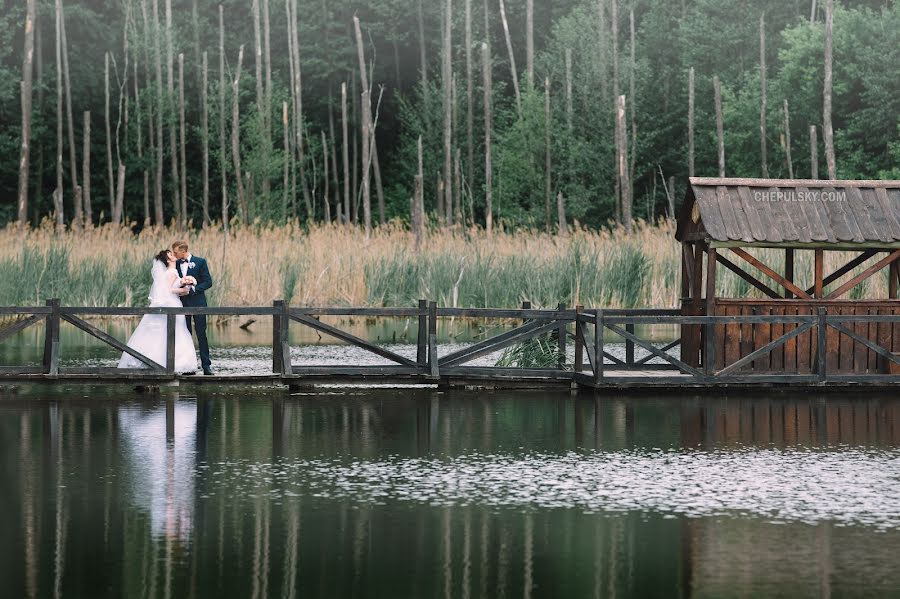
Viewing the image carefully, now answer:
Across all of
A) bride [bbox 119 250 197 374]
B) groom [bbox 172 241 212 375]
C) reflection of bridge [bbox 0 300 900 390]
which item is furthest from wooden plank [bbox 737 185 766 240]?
bride [bbox 119 250 197 374]

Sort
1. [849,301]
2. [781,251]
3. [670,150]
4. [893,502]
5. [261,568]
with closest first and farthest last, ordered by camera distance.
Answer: [261,568], [893,502], [849,301], [781,251], [670,150]

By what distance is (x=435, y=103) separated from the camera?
69.1m

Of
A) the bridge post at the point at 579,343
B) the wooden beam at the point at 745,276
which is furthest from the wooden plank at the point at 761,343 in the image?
the bridge post at the point at 579,343

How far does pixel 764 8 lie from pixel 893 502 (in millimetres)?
63069

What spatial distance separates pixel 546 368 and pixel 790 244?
3.55 metres

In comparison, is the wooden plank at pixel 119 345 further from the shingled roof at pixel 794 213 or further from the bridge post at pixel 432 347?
the shingled roof at pixel 794 213

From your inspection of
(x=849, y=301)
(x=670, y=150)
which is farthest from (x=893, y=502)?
(x=670, y=150)

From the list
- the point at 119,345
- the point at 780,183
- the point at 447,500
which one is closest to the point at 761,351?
the point at 780,183

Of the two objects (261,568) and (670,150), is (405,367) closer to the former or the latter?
(261,568)

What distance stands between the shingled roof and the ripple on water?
6.77m

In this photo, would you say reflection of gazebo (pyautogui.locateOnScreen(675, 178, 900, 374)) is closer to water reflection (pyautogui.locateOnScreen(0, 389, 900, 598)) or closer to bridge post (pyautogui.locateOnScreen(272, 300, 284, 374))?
water reflection (pyautogui.locateOnScreen(0, 389, 900, 598))

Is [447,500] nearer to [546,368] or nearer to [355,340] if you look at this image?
[355,340]

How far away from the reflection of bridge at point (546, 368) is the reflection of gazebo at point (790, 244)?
0.03 meters

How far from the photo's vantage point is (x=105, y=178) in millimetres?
67750
